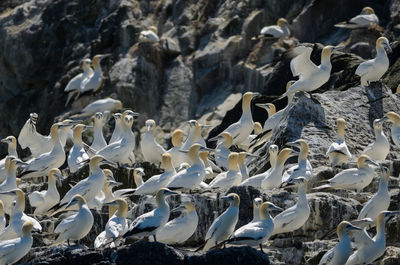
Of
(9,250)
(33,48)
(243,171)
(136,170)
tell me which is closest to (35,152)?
(136,170)

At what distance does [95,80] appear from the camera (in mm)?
33438

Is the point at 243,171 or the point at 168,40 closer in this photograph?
the point at 243,171

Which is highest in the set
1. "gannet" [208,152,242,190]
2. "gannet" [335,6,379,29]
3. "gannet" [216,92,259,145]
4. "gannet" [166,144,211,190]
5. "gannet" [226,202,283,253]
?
"gannet" [226,202,283,253]

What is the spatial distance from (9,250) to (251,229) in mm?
3289

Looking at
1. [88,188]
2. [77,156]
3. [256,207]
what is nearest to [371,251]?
[256,207]

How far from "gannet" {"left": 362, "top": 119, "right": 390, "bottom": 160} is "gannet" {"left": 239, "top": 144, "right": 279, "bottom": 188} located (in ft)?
5.11

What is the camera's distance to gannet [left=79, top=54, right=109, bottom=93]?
3344 centimetres

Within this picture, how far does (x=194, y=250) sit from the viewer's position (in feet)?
61.2

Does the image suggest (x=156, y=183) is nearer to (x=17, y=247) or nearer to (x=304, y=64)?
(x=17, y=247)

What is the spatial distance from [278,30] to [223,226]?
1499 cm

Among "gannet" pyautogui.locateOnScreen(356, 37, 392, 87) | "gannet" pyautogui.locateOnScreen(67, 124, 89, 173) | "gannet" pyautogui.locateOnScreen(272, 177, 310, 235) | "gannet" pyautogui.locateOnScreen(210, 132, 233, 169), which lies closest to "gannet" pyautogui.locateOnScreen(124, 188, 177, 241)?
"gannet" pyautogui.locateOnScreen(272, 177, 310, 235)

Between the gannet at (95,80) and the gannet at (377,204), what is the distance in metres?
15.2

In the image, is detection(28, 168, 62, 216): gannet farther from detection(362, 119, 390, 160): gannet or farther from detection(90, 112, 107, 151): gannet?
detection(362, 119, 390, 160): gannet

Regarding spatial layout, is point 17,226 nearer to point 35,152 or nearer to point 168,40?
point 35,152
